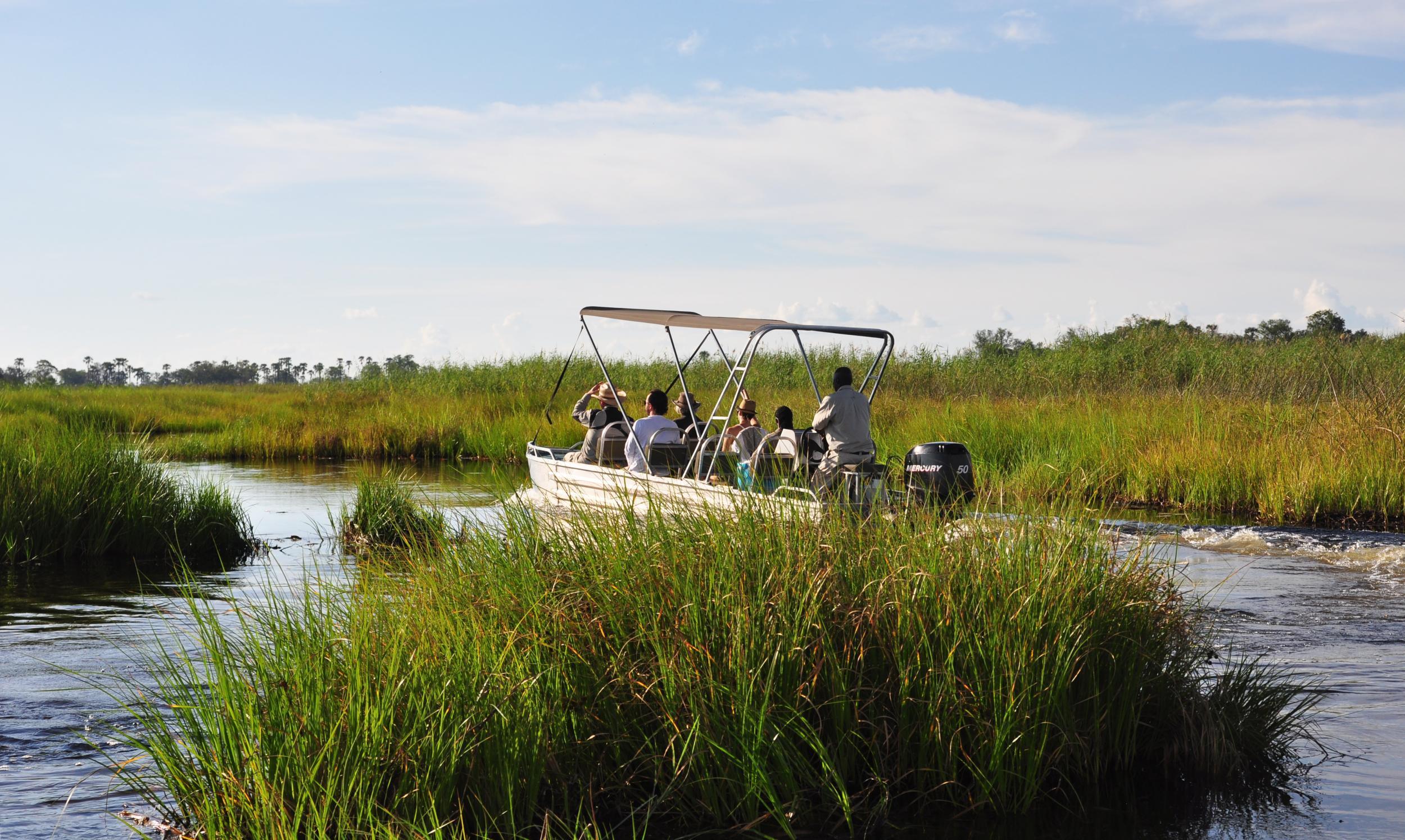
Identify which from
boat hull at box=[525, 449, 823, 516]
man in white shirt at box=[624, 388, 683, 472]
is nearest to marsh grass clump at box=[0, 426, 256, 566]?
boat hull at box=[525, 449, 823, 516]

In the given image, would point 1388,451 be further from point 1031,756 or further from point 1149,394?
point 1031,756

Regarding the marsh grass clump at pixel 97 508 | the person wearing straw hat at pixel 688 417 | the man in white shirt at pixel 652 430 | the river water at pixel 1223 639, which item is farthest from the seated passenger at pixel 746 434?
the marsh grass clump at pixel 97 508

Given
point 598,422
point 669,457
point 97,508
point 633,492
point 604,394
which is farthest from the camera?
point 604,394

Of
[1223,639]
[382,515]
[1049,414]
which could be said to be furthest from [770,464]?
[1049,414]

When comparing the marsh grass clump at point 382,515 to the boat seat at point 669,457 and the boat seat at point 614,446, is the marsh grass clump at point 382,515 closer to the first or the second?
the boat seat at point 614,446

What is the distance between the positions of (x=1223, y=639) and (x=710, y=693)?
5.44 m

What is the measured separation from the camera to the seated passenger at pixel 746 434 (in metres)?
10.7

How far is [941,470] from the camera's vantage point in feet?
31.2

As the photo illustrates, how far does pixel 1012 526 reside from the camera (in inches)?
229

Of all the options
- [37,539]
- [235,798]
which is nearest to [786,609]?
[235,798]

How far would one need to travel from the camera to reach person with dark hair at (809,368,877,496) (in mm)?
9898

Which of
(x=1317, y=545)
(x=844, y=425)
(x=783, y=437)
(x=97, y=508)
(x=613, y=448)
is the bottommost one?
(x=1317, y=545)

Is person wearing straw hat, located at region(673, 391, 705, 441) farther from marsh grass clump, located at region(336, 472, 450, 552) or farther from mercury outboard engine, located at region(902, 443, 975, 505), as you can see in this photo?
marsh grass clump, located at region(336, 472, 450, 552)

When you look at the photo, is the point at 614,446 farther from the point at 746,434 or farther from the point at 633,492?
the point at 633,492
